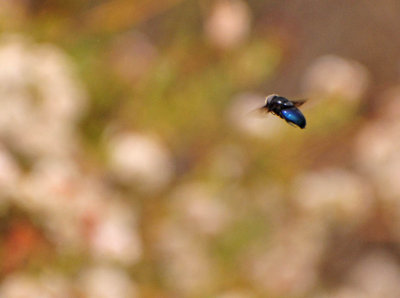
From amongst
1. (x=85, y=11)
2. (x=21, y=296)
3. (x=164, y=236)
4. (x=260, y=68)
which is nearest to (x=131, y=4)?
(x=85, y=11)

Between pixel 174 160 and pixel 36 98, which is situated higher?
pixel 174 160

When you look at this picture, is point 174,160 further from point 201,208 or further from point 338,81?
point 338,81

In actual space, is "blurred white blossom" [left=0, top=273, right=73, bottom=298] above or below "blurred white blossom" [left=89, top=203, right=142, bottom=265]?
below

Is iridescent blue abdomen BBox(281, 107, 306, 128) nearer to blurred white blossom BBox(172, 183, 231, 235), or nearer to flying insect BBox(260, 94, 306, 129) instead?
flying insect BBox(260, 94, 306, 129)

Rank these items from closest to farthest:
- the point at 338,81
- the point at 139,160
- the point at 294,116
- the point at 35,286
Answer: the point at 294,116 → the point at 35,286 → the point at 139,160 → the point at 338,81

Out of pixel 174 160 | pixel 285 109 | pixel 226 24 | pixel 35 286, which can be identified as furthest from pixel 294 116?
pixel 174 160

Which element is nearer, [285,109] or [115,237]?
[285,109]

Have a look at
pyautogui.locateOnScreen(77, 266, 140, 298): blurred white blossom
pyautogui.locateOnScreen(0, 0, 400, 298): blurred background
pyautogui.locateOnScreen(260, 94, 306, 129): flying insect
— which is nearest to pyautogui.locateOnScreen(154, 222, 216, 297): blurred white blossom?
pyautogui.locateOnScreen(0, 0, 400, 298): blurred background

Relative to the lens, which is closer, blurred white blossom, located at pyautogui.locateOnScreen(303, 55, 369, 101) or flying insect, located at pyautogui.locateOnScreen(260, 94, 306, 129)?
flying insect, located at pyautogui.locateOnScreen(260, 94, 306, 129)

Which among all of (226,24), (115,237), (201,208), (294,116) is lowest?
A: (294,116)
